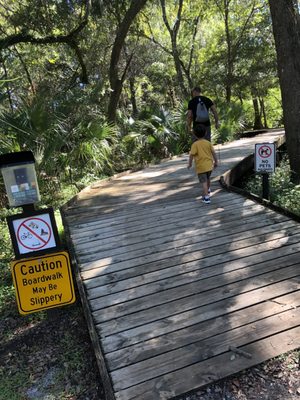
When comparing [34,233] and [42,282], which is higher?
[34,233]

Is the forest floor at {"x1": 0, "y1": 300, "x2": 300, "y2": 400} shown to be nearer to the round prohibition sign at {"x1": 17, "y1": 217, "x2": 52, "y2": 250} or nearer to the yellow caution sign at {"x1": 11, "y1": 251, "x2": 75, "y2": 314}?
the yellow caution sign at {"x1": 11, "y1": 251, "x2": 75, "y2": 314}

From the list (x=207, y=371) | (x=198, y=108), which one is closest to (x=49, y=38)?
(x=198, y=108)

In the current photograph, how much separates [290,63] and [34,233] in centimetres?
555

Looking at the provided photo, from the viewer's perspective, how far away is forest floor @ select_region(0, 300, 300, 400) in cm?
262

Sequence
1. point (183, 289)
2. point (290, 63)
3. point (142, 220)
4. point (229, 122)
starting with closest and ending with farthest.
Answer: point (183, 289) → point (142, 220) → point (290, 63) → point (229, 122)

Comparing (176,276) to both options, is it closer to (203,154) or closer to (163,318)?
(163,318)

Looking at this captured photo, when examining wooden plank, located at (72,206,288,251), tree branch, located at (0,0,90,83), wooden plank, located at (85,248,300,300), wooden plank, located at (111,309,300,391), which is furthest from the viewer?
tree branch, located at (0,0,90,83)

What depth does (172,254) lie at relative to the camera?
14.4ft

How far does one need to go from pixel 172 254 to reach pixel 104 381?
6.27 ft

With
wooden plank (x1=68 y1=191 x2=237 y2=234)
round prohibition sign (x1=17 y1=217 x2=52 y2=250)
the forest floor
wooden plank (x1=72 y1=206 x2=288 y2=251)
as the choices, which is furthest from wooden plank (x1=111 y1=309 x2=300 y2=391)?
wooden plank (x1=68 y1=191 x2=237 y2=234)

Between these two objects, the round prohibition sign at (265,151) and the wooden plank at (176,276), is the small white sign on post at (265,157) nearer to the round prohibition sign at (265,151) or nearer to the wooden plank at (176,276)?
the round prohibition sign at (265,151)

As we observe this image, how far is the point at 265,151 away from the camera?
18.3 ft

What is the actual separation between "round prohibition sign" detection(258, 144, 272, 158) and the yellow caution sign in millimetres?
3666

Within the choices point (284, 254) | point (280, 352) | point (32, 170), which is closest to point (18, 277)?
point (32, 170)
